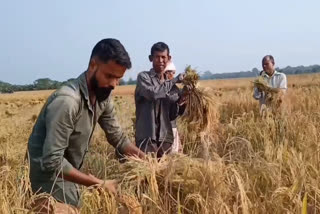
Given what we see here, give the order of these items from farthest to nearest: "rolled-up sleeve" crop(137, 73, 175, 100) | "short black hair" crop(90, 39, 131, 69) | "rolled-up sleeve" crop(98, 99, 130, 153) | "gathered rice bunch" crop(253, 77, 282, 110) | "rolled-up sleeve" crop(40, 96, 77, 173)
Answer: "gathered rice bunch" crop(253, 77, 282, 110) → "rolled-up sleeve" crop(137, 73, 175, 100) → "rolled-up sleeve" crop(98, 99, 130, 153) → "short black hair" crop(90, 39, 131, 69) → "rolled-up sleeve" crop(40, 96, 77, 173)

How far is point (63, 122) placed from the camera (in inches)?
94.7

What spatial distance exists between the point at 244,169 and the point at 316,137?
1810 mm

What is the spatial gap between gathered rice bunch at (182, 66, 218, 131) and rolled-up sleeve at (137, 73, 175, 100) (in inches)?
7.7

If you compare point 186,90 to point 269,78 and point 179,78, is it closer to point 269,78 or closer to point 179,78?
point 179,78

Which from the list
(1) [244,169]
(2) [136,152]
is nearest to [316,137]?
(1) [244,169]

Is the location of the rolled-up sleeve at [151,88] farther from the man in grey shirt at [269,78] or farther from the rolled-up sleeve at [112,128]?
the man in grey shirt at [269,78]

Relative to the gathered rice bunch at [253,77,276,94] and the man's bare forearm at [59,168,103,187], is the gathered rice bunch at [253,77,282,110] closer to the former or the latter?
the gathered rice bunch at [253,77,276,94]

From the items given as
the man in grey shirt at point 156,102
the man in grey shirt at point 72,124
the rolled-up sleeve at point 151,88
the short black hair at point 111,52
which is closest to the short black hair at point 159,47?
the man in grey shirt at point 156,102

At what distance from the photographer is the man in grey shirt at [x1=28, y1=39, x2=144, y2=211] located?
94.8 inches

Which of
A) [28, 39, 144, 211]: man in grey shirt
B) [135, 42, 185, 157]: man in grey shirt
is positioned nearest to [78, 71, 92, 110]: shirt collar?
[28, 39, 144, 211]: man in grey shirt

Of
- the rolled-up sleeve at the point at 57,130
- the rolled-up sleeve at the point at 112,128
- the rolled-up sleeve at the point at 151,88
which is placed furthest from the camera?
the rolled-up sleeve at the point at 151,88

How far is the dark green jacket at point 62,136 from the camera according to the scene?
7.88 feet

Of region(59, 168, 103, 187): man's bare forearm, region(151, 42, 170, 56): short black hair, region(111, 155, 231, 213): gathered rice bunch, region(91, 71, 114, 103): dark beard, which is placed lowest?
region(111, 155, 231, 213): gathered rice bunch

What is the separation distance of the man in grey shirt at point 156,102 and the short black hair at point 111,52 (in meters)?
2.05
